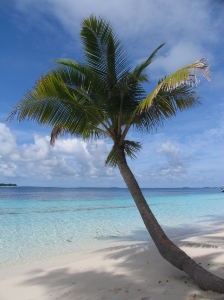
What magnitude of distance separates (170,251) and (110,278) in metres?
1.33

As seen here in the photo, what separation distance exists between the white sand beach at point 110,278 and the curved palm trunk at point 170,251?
0.14 m

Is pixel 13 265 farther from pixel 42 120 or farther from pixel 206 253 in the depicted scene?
pixel 206 253

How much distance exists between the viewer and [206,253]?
756 cm

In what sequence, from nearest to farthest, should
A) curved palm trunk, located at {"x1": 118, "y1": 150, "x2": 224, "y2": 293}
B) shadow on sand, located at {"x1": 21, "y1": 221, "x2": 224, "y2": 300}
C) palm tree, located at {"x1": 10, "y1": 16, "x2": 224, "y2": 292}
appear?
curved palm trunk, located at {"x1": 118, "y1": 150, "x2": 224, "y2": 293} → shadow on sand, located at {"x1": 21, "y1": 221, "x2": 224, "y2": 300} → palm tree, located at {"x1": 10, "y1": 16, "x2": 224, "y2": 292}

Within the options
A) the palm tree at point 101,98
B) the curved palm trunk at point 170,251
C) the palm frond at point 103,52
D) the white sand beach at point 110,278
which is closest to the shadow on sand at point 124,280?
the white sand beach at point 110,278

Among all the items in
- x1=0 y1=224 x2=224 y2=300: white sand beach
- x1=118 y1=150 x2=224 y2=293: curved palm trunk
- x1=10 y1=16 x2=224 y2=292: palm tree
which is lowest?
x1=0 y1=224 x2=224 y2=300: white sand beach

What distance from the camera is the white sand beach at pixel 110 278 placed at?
4977mm

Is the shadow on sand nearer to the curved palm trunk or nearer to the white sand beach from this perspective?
the white sand beach

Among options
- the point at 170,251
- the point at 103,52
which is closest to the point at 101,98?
the point at 103,52

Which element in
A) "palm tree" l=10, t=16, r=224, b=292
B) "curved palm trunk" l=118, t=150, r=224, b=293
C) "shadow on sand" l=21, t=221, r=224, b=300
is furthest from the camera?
"palm tree" l=10, t=16, r=224, b=292

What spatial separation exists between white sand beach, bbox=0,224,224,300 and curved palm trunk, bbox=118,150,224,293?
141 mm

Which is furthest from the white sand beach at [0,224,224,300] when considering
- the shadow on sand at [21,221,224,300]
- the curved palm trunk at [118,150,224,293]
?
the curved palm trunk at [118,150,224,293]

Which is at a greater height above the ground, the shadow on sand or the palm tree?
the palm tree

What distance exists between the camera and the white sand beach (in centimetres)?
498
